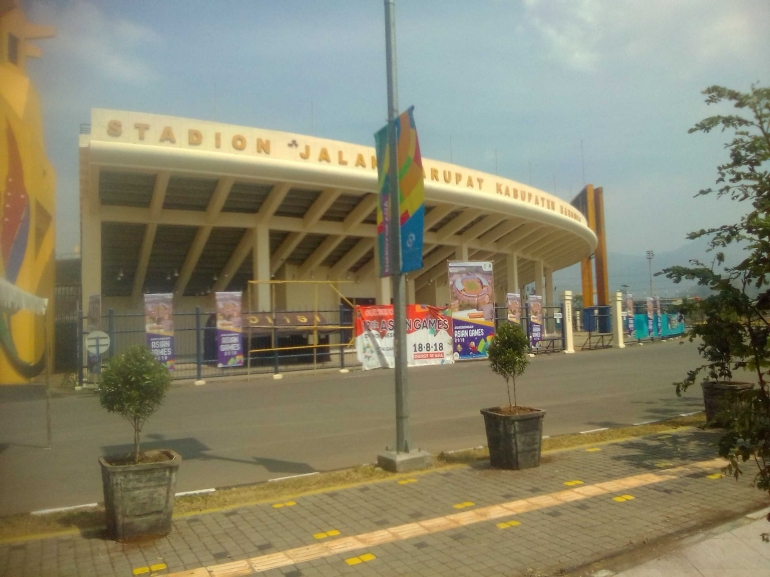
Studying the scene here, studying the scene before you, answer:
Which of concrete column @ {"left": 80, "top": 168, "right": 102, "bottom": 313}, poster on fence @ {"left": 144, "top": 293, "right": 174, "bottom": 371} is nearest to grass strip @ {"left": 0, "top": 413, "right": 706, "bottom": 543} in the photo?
poster on fence @ {"left": 144, "top": 293, "right": 174, "bottom": 371}

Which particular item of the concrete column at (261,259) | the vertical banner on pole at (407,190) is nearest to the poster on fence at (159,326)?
the concrete column at (261,259)

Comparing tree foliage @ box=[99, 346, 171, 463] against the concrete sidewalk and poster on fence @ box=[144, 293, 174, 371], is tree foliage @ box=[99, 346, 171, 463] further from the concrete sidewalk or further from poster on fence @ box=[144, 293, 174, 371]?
poster on fence @ box=[144, 293, 174, 371]

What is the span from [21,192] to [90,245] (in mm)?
19174

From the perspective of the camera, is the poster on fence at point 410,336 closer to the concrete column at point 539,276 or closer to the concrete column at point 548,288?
the concrete column at point 539,276

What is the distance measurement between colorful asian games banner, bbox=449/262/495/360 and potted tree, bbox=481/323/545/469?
589 inches

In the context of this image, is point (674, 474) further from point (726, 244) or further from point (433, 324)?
point (433, 324)

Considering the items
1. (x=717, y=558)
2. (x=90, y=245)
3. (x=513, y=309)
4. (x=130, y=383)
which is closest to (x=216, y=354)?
(x=90, y=245)

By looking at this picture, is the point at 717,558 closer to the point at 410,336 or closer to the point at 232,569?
the point at 232,569

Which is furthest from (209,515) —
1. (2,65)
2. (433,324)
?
(433,324)

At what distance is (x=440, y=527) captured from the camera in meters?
5.43

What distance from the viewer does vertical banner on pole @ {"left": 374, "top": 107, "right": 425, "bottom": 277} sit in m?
7.59

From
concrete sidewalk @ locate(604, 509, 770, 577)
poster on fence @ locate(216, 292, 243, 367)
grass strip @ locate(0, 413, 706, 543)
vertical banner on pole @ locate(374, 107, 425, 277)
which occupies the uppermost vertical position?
vertical banner on pole @ locate(374, 107, 425, 277)

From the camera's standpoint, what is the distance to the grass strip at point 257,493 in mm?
5527

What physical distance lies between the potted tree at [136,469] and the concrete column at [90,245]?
60.7 ft
